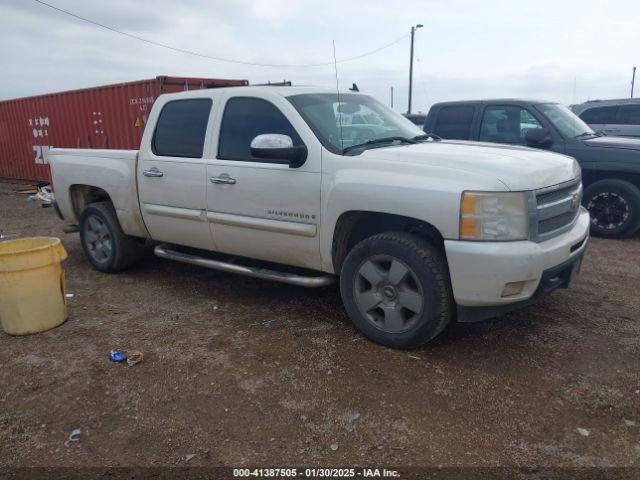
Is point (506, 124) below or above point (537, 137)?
above

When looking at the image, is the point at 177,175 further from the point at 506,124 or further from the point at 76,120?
the point at 76,120

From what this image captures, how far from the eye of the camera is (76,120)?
13250mm

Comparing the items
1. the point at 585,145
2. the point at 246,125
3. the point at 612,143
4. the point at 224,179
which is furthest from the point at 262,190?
the point at 612,143

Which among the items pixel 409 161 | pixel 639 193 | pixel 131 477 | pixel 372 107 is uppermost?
pixel 372 107

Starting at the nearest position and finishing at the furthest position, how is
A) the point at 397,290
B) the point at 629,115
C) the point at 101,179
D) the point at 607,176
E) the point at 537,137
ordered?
the point at 397,290 < the point at 101,179 < the point at 537,137 < the point at 607,176 < the point at 629,115

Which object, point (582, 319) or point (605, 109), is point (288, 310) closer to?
point (582, 319)

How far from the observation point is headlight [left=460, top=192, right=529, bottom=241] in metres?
3.09

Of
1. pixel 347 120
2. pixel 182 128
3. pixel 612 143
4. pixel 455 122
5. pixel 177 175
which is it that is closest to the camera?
pixel 347 120

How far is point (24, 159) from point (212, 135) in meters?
13.9

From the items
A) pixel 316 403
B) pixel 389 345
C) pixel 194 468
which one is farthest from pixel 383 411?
pixel 194 468

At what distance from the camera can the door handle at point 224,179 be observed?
13.8 feet

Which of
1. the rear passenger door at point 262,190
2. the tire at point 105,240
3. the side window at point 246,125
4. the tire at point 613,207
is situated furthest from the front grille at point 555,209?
the tire at point 105,240

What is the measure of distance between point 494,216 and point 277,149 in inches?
59.7

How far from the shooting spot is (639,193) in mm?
6613
